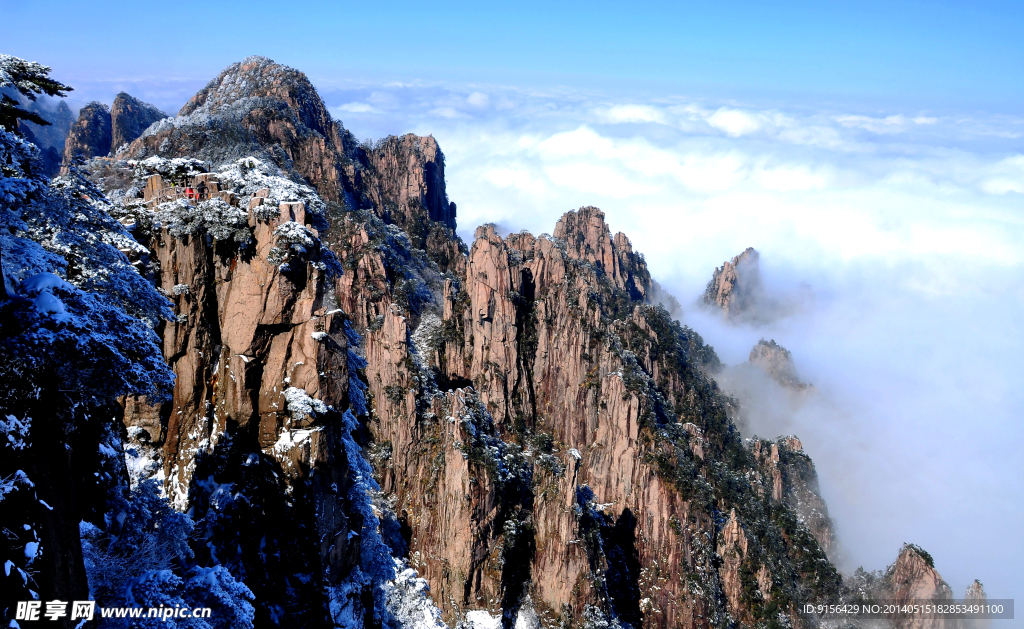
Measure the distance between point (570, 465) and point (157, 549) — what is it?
41.7 meters

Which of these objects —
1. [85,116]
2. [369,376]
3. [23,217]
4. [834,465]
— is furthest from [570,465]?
[85,116]

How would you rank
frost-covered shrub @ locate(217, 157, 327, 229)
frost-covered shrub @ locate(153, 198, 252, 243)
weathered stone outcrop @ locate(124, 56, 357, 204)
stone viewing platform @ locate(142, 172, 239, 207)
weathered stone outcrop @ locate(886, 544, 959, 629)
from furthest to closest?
weathered stone outcrop @ locate(124, 56, 357, 204) < weathered stone outcrop @ locate(886, 544, 959, 629) < stone viewing platform @ locate(142, 172, 239, 207) < frost-covered shrub @ locate(217, 157, 327, 229) < frost-covered shrub @ locate(153, 198, 252, 243)

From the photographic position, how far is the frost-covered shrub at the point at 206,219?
61.8ft

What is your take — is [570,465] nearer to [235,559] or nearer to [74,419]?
[235,559]

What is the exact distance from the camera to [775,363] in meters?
138

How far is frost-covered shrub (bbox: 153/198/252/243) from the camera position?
18.8 m

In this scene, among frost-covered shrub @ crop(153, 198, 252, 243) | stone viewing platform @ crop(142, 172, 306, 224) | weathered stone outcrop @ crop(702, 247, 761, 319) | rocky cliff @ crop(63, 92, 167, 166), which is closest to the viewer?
frost-covered shrub @ crop(153, 198, 252, 243)

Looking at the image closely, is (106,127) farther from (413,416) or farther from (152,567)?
(152,567)

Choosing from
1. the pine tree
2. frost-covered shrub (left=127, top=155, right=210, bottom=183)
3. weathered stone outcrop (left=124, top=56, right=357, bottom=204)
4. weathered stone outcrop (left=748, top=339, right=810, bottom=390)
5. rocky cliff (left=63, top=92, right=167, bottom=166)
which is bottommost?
the pine tree

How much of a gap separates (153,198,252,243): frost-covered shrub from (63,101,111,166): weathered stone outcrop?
12965cm

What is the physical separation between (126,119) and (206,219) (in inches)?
5519

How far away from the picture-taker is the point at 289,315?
64.2 feet

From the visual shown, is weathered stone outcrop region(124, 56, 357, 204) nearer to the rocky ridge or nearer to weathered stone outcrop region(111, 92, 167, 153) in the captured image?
the rocky ridge

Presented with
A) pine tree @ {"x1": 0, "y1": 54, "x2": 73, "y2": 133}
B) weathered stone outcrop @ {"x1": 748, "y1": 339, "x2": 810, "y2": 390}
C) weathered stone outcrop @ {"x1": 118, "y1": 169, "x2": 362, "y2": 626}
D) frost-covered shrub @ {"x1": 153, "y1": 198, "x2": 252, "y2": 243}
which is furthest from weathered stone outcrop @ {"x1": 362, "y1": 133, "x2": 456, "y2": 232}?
pine tree @ {"x1": 0, "y1": 54, "x2": 73, "y2": 133}
